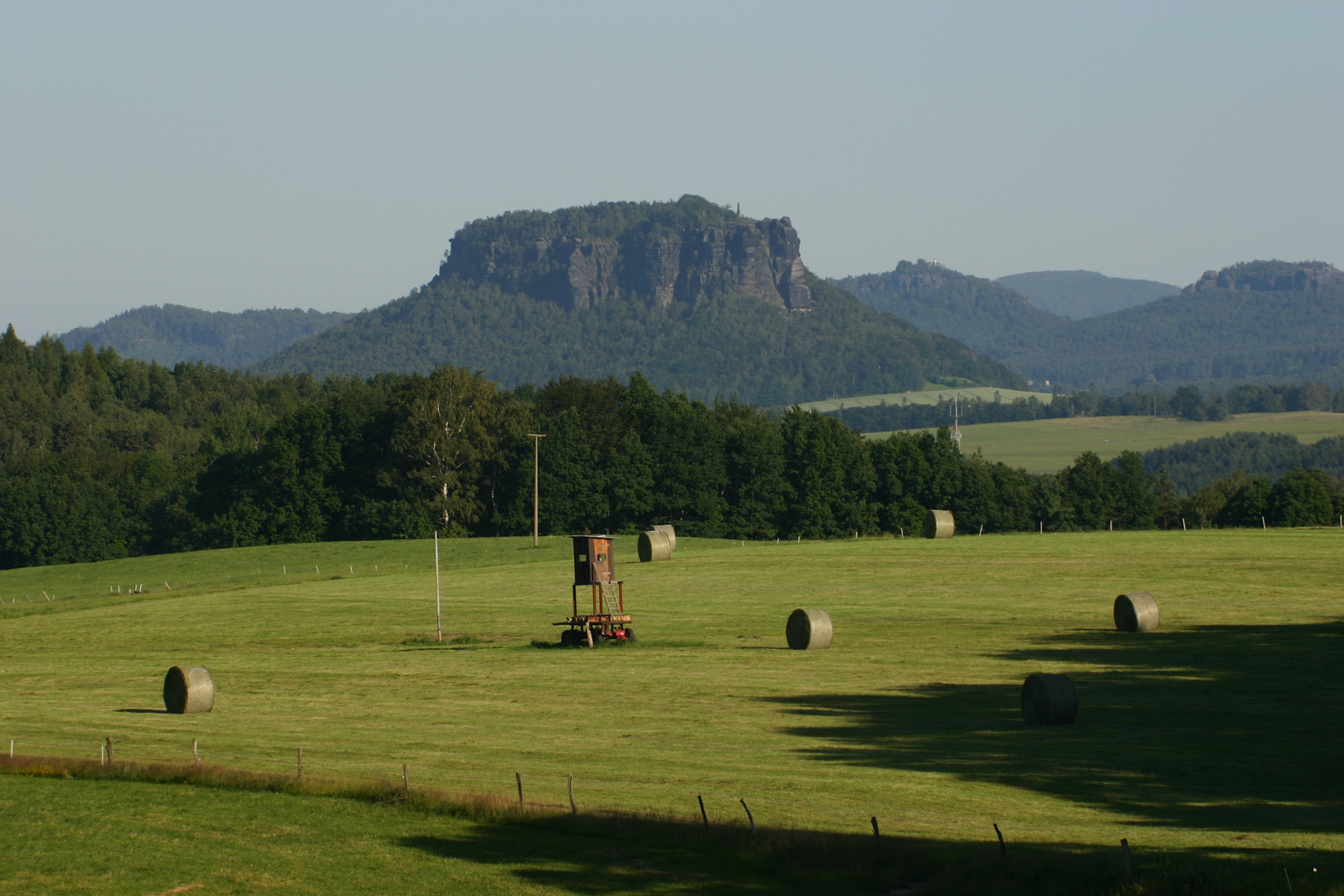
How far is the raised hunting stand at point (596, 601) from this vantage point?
3672 centimetres

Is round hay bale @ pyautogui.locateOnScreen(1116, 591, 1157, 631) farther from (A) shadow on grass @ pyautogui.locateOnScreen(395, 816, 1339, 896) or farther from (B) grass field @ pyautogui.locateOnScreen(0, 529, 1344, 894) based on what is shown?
(A) shadow on grass @ pyautogui.locateOnScreen(395, 816, 1339, 896)

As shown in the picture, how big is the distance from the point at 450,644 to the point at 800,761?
1855 cm

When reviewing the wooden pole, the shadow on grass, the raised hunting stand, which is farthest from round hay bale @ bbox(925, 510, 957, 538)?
the wooden pole

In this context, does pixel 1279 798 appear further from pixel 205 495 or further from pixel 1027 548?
pixel 205 495

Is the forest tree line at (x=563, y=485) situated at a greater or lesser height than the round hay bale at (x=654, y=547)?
greater

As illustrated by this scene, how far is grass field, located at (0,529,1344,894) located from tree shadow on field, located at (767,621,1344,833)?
94mm

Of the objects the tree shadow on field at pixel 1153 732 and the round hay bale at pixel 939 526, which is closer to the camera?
the tree shadow on field at pixel 1153 732

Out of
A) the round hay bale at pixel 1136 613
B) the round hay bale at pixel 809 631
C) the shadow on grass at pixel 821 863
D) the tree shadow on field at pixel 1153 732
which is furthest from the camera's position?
the round hay bale at pixel 1136 613

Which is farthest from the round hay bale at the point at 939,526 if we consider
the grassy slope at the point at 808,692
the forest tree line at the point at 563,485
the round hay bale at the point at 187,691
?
the round hay bale at the point at 187,691

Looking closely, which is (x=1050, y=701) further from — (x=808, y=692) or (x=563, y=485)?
(x=563, y=485)

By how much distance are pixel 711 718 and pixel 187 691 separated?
11.5m

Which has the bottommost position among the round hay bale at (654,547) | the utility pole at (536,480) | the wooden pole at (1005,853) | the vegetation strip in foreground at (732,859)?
the vegetation strip in foreground at (732,859)

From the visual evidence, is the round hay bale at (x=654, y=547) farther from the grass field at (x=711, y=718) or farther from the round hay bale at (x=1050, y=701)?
the round hay bale at (x=1050, y=701)

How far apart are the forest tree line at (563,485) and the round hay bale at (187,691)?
191ft
